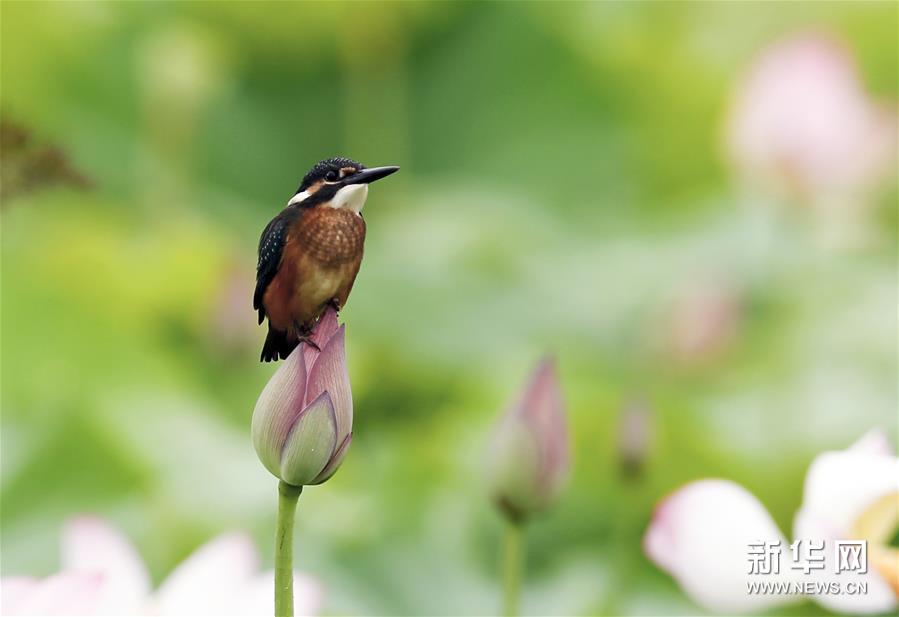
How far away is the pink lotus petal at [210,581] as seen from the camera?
40cm

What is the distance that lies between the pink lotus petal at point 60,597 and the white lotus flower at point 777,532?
178 millimetres

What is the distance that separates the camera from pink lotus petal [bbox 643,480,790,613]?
357 millimetres

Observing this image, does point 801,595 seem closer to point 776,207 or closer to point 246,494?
point 246,494

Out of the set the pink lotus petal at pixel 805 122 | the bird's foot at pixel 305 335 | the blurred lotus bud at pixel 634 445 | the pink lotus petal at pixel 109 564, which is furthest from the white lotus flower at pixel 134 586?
the pink lotus petal at pixel 805 122

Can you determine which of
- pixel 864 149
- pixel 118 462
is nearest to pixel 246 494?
pixel 118 462

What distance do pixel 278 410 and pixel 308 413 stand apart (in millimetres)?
12

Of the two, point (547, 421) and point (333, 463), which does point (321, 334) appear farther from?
point (547, 421)

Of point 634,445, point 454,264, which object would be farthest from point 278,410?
point 454,264

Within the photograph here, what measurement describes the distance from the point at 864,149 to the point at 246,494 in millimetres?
718

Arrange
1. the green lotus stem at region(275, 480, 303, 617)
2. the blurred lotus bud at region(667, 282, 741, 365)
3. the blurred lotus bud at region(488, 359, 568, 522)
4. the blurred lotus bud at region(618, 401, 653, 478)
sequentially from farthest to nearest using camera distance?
the blurred lotus bud at region(667, 282, 741, 365) → the blurred lotus bud at region(618, 401, 653, 478) → the blurred lotus bud at region(488, 359, 568, 522) → the green lotus stem at region(275, 480, 303, 617)

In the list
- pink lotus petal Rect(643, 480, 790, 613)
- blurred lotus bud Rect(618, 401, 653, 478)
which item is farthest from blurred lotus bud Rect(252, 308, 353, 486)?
blurred lotus bud Rect(618, 401, 653, 478)

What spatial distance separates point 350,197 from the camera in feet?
1.09

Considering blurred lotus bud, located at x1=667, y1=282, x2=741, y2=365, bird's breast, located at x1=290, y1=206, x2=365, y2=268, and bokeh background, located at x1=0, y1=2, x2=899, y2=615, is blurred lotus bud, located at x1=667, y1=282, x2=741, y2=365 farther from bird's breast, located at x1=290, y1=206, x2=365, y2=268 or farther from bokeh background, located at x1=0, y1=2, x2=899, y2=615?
bird's breast, located at x1=290, y1=206, x2=365, y2=268

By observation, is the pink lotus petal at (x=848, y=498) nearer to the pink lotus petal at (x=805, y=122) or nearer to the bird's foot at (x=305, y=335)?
the bird's foot at (x=305, y=335)
